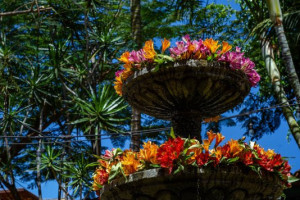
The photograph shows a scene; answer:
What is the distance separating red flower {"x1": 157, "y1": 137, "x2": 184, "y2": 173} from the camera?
254 centimetres

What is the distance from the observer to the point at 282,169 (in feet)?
9.39

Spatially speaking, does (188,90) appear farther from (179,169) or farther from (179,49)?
(179,169)

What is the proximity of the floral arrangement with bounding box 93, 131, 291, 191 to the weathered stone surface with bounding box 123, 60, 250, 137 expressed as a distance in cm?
56

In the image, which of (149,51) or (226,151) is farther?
(149,51)

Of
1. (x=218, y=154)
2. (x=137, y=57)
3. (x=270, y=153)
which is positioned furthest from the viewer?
(x=137, y=57)

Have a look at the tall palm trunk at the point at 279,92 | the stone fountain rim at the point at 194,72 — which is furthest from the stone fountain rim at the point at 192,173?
the tall palm trunk at the point at 279,92

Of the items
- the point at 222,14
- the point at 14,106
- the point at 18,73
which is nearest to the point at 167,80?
the point at 14,106

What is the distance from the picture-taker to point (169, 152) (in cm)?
257

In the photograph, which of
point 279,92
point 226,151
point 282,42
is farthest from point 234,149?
point 279,92

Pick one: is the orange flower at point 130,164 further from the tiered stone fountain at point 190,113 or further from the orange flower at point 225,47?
the orange flower at point 225,47

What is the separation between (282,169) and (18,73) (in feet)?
30.4

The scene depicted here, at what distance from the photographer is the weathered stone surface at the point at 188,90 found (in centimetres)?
311

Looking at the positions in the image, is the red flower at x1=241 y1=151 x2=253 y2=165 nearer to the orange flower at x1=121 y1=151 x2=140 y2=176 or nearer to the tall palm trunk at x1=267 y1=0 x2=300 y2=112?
the orange flower at x1=121 y1=151 x2=140 y2=176

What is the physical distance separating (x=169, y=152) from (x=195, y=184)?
249 millimetres
